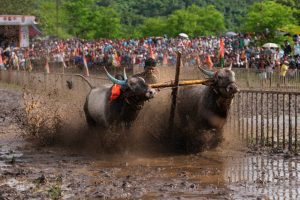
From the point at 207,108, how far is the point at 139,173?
2277 mm

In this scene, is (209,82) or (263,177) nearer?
(263,177)

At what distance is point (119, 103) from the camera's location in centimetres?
1211

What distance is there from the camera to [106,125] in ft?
40.7

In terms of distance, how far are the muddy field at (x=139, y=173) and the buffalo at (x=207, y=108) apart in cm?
35

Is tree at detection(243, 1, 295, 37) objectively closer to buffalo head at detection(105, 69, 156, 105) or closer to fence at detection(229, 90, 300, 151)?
fence at detection(229, 90, 300, 151)

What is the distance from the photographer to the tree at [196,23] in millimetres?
65125

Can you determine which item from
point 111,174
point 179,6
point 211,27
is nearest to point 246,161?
point 111,174

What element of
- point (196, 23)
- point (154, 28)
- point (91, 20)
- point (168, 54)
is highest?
point (91, 20)

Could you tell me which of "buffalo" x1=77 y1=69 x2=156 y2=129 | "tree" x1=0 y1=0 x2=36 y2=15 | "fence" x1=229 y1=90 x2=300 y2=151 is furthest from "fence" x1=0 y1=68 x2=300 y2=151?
"tree" x1=0 y1=0 x2=36 y2=15

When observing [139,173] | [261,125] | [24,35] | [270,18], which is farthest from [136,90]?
[24,35]

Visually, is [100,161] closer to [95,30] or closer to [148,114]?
[148,114]

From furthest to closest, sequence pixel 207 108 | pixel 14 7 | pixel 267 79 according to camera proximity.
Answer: pixel 14 7 → pixel 267 79 → pixel 207 108

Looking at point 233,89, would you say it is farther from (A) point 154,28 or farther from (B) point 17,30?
(A) point 154,28

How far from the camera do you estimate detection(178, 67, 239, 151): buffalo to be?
11453 mm
